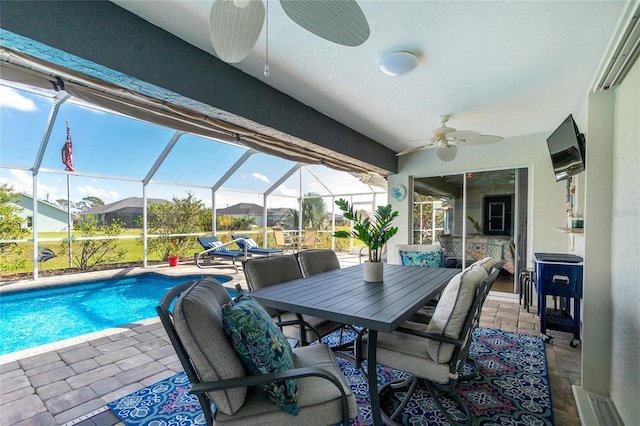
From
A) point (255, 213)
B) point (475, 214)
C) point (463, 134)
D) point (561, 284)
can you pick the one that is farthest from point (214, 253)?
point (561, 284)

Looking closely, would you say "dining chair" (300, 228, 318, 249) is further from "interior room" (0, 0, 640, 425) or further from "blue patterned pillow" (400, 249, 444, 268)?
"interior room" (0, 0, 640, 425)

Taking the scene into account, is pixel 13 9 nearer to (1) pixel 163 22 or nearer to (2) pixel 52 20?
→ (2) pixel 52 20

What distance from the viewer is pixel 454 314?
5.32 ft

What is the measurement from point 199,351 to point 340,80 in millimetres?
2452

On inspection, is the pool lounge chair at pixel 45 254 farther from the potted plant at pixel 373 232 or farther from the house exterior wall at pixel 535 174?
the house exterior wall at pixel 535 174

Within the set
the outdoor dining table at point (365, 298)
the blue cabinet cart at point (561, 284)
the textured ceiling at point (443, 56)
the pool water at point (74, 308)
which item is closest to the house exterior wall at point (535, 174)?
the textured ceiling at point (443, 56)

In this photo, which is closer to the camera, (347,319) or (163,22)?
(347,319)


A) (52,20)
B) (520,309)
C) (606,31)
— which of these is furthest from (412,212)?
(52,20)

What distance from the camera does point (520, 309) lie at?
4180mm

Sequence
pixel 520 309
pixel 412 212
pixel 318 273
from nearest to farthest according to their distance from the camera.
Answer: pixel 318 273
pixel 520 309
pixel 412 212

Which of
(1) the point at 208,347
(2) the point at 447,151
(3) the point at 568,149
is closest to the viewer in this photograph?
(1) the point at 208,347

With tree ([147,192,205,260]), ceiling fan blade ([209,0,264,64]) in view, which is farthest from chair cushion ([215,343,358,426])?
tree ([147,192,205,260])

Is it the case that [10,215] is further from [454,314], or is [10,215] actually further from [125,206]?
[454,314]

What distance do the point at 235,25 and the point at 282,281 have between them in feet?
6.27
